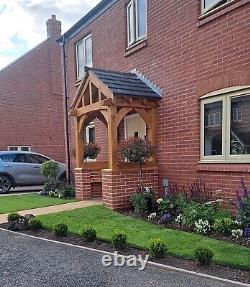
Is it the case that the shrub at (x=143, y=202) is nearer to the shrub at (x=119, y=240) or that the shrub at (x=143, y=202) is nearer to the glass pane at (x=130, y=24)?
the shrub at (x=119, y=240)

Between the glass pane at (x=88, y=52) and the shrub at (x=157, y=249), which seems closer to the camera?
the shrub at (x=157, y=249)

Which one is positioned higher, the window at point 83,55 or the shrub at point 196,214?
the window at point 83,55

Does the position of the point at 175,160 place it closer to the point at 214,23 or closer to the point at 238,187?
the point at 238,187

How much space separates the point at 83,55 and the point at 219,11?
278 inches

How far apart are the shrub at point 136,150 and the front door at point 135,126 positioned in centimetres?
166

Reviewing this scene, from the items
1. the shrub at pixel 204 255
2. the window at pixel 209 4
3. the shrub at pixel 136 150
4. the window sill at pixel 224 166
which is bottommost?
the shrub at pixel 204 255

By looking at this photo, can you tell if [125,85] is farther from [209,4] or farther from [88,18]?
[88,18]

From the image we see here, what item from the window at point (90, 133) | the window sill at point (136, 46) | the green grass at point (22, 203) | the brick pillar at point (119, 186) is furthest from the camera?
the window at point (90, 133)

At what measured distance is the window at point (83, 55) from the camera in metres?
12.2

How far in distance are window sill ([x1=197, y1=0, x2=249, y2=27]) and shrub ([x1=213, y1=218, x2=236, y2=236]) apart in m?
4.03

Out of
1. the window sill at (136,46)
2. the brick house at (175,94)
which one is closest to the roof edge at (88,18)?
the brick house at (175,94)

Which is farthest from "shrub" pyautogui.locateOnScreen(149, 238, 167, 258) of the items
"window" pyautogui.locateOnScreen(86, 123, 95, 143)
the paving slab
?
"window" pyautogui.locateOnScreen(86, 123, 95, 143)

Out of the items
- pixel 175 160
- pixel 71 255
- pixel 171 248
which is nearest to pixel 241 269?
pixel 171 248

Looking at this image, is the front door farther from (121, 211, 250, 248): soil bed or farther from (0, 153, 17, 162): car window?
(0, 153, 17, 162): car window
